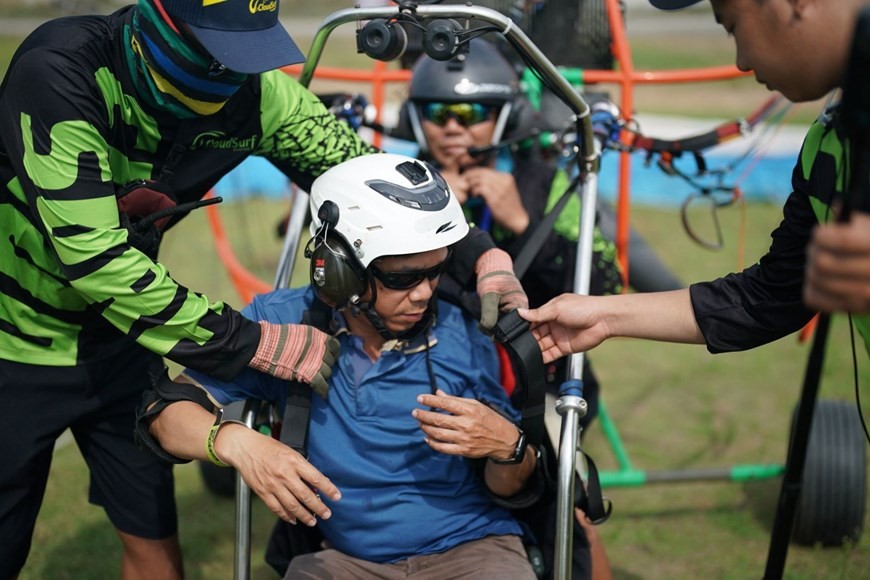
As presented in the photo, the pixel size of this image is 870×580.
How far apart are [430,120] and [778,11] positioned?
234cm

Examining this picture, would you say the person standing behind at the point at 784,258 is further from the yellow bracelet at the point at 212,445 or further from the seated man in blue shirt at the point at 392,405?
the yellow bracelet at the point at 212,445

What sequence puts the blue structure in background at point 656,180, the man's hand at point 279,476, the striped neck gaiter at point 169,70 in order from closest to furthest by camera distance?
the man's hand at point 279,476 → the striped neck gaiter at point 169,70 → the blue structure in background at point 656,180

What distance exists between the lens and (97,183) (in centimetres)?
248

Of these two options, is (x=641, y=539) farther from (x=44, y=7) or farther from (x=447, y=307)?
(x=44, y=7)

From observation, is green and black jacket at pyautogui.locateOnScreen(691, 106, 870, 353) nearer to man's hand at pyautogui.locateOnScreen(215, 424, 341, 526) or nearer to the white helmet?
the white helmet

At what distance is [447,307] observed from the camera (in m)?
3.15

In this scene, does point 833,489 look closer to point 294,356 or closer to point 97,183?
point 294,356

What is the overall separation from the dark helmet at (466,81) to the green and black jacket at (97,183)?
3.66 ft

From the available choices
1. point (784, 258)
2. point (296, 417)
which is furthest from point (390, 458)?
point (784, 258)

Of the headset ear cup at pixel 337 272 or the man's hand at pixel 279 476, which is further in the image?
the headset ear cup at pixel 337 272

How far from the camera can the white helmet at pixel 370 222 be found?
2754mm

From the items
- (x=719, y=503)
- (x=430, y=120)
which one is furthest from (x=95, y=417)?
(x=719, y=503)

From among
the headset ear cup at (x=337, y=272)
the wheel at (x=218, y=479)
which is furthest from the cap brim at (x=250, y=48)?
the wheel at (x=218, y=479)

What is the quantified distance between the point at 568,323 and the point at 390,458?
0.66 m
